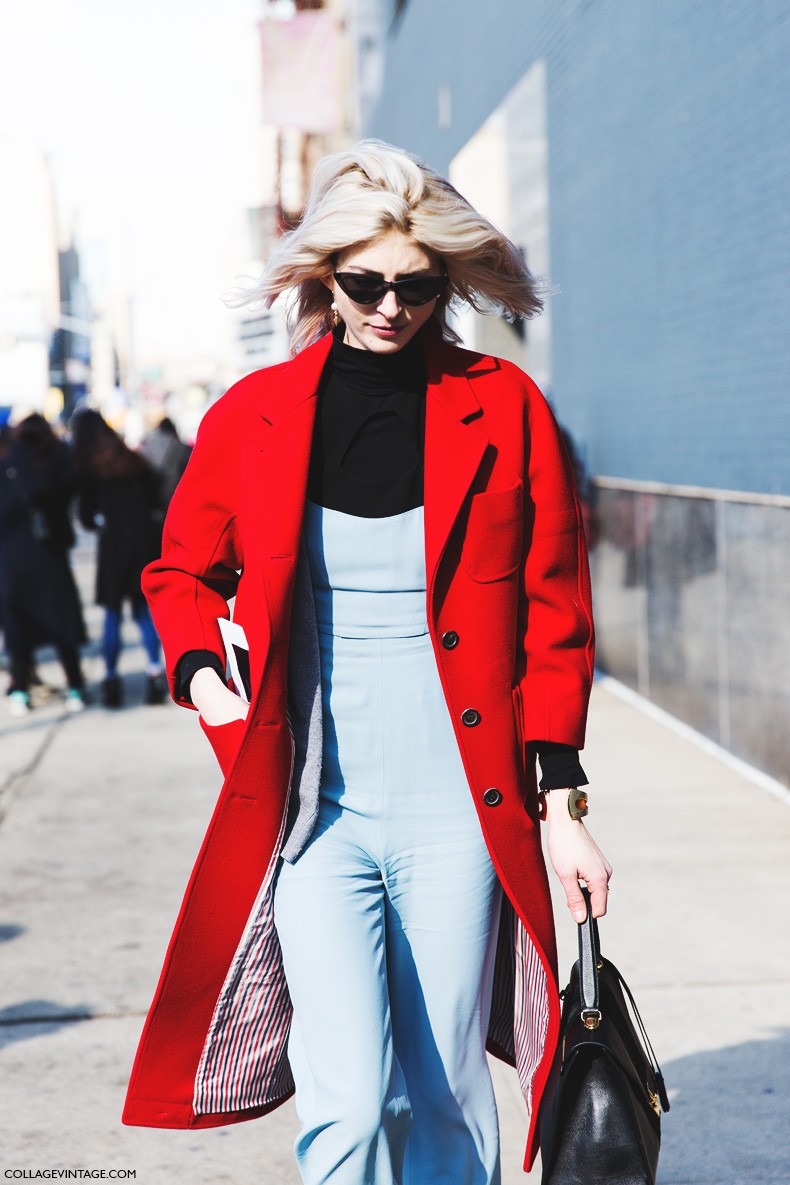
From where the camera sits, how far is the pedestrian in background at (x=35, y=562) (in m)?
9.36

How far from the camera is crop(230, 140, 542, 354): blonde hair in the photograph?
2.31 meters

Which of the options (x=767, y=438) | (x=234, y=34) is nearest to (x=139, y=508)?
(x=767, y=438)

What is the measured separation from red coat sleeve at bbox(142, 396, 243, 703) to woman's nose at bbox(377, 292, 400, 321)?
0.99 feet

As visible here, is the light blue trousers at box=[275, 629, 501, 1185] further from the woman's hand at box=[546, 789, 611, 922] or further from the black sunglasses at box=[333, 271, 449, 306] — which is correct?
the black sunglasses at box=[333, 271, 449, 306]

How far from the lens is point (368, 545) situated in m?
2.32

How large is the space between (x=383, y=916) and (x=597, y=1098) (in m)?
0.43

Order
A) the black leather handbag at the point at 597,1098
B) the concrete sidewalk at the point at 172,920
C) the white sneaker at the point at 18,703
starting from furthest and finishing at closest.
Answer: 1. the white sneaker at the point at 18,703
2. the concrete sidewalk at the point at 172,920
3. the black leather handbag at the point at 597,1098

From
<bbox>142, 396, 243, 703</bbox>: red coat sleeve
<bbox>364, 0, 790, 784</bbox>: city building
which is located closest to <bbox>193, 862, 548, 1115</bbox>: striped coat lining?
<bbox>142, 396, 243, 703</bbox>: red coat sleeve

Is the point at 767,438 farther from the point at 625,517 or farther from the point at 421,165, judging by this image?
the point at 421,165

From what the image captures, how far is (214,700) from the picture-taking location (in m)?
2.38

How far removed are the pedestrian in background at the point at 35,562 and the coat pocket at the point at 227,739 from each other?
7.10 meters

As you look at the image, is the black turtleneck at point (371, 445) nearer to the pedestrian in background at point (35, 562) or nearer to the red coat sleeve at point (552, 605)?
the red coat sleeve at point (552, 605)

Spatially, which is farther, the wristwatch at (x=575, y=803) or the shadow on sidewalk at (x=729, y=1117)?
the shadow on sidewalk at (x=729, y=1117)

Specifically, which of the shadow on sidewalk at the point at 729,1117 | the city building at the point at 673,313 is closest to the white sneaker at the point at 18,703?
the city building at the point at 673,313
